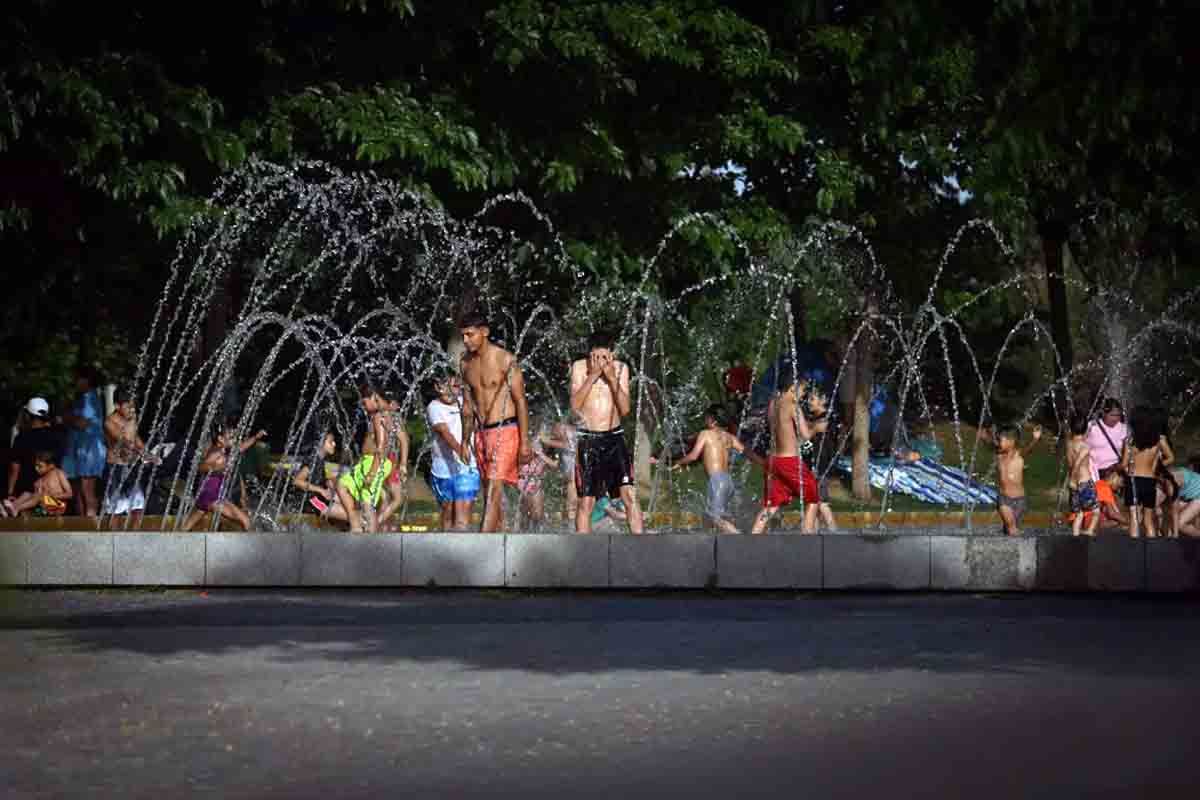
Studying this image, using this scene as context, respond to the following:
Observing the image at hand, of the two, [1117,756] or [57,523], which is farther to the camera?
[57,523]

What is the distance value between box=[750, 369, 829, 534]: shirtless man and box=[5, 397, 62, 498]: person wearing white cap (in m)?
8.02

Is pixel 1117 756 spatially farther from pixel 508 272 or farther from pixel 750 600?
pixel 508 272

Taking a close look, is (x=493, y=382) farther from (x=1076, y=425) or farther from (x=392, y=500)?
(x=1076, y=425)

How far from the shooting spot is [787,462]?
19688mm

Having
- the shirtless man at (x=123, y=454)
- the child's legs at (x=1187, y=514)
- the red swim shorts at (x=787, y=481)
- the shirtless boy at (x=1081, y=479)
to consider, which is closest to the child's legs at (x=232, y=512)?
the shirtless man at (x=123, y=454)

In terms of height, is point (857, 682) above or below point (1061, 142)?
below

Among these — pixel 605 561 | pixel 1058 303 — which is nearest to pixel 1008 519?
pixel 605 561

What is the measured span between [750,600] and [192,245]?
1604cm

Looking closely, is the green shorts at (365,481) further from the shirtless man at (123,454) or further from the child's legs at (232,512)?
the shirtless man at (123,454)

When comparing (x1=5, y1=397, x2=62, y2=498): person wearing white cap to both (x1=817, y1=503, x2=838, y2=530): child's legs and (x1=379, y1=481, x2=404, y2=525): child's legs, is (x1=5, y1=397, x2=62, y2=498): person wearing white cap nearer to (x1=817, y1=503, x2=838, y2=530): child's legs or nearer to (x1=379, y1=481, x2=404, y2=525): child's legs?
(x1=379, y1=481, x2=404, y2=525): child's legs

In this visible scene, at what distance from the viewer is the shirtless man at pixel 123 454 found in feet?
74.5

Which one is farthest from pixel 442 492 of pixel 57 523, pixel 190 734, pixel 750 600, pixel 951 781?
pixel 951 781

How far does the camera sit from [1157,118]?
445 inches

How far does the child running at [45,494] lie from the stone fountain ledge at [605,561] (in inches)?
309
